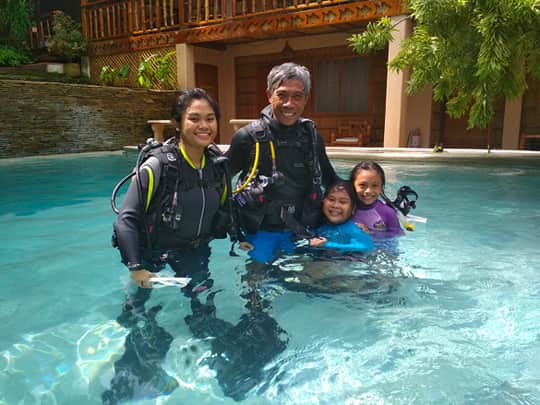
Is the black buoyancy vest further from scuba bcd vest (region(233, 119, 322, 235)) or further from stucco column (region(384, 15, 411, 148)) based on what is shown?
stucco column (region(384, 15, 411, 148))

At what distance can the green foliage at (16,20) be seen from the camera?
16.5 m

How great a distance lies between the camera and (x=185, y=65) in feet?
46.9

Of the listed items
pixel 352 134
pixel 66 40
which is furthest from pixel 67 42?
pixel 352 134

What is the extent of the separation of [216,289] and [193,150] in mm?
1224

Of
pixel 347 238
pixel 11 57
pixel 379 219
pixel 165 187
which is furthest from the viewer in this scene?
pixel 11 57

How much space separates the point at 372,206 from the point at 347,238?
0.45m

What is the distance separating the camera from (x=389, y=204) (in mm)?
3674

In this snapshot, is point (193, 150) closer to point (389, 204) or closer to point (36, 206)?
point (389, 204)

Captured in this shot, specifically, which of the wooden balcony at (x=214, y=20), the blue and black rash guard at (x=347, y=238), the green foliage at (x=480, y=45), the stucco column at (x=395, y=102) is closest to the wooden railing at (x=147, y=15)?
the wooden balcony at (x=214, y=20)

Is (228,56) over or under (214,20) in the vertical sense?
under

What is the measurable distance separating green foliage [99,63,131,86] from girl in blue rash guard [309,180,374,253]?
13984 millimetres

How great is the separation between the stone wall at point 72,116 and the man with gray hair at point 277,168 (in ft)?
35.5

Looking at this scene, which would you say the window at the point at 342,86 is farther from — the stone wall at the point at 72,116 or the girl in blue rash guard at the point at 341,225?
the girl in blue rash guard at the point at 341,225

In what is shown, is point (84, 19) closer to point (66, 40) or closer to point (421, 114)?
point (66, 40)
